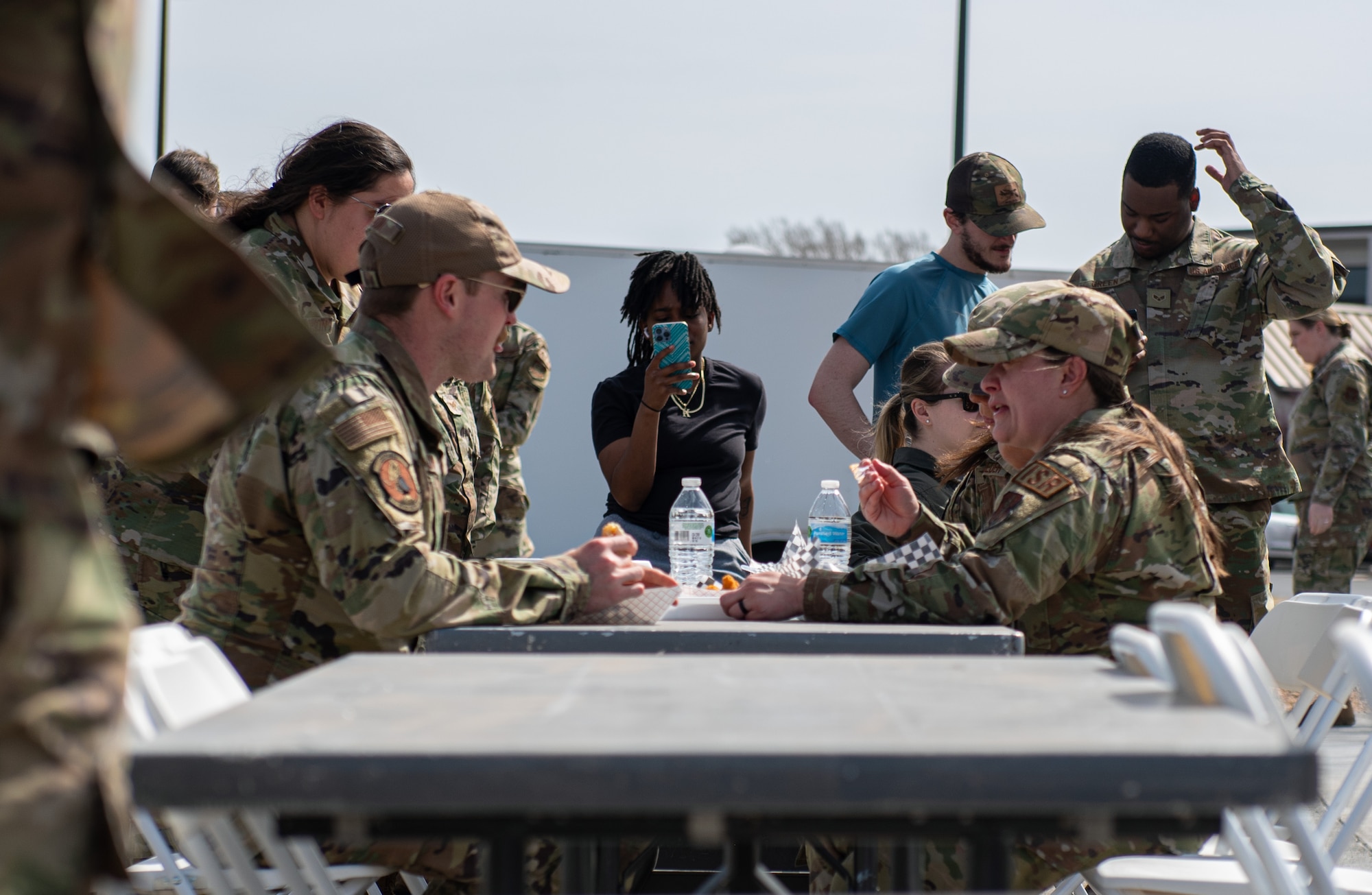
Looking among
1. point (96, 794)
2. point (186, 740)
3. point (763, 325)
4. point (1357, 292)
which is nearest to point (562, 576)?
point (186, 740)

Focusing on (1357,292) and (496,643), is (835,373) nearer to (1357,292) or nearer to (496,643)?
(496,643)

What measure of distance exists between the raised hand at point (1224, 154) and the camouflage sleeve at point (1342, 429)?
426cm

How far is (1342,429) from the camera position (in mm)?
8219

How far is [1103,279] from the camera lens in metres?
4.41

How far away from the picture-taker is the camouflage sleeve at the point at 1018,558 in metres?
2.50

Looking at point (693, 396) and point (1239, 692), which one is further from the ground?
point (1239, 692)

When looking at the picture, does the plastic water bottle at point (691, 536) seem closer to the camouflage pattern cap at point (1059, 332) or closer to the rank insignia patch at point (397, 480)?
the camouflage pattern cap at point (1059, 332)

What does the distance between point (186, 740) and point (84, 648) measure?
25 cm

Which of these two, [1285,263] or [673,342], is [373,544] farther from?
[1285,263]

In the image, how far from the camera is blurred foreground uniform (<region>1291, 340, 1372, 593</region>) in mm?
7941

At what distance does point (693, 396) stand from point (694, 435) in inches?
6.9

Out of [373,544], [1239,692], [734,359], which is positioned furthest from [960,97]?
[1239,692]

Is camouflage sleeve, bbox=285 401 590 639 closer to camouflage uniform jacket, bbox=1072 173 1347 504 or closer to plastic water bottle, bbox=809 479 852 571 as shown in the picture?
plastic water bottle, bbox=809 479 852 571

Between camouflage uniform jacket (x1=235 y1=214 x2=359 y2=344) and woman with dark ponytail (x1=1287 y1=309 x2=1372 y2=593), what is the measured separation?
6.11 metres
